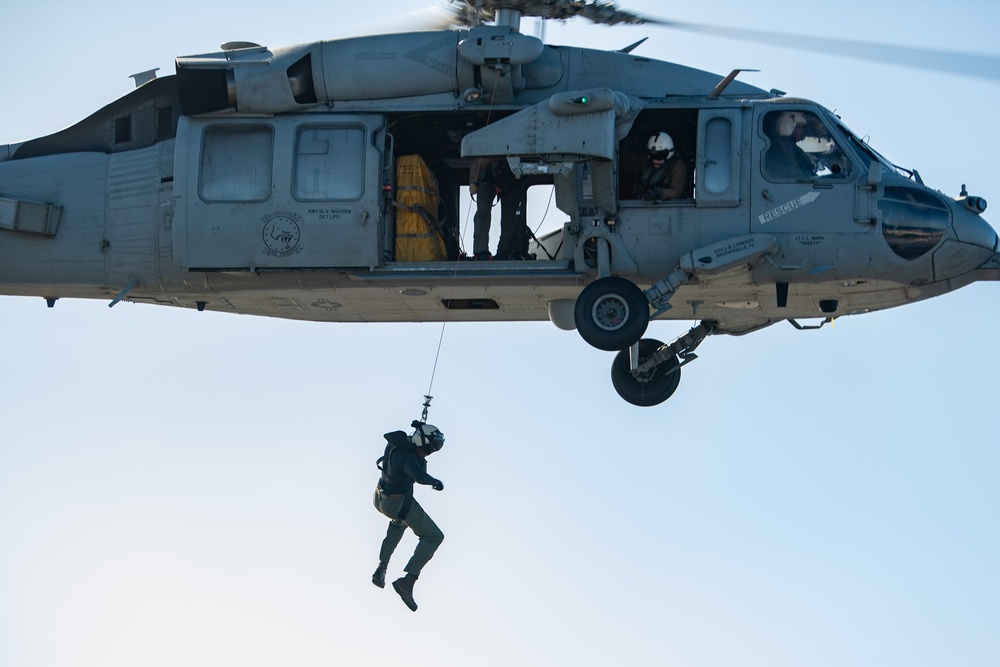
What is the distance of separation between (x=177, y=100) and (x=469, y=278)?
353cm

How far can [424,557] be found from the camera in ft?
65.8

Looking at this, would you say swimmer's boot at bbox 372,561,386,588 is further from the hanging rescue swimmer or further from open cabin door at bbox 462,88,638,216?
open cabin door at bbox 462,88,638,216

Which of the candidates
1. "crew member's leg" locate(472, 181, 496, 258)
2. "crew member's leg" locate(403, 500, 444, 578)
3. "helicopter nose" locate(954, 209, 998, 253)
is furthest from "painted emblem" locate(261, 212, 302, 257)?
"helicopter nose" locate(954, 209, 998, 253)

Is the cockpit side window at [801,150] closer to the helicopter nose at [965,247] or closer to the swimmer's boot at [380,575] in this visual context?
the helicopter nose at [965,247]

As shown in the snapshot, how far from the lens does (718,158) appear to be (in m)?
19.3

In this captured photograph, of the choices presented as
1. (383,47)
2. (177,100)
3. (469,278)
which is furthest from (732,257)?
(177,100)

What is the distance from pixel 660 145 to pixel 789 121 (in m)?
1.18

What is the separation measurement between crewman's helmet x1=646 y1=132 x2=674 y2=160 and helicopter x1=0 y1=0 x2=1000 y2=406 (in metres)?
0.25

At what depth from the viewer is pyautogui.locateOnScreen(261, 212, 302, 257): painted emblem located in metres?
19.7

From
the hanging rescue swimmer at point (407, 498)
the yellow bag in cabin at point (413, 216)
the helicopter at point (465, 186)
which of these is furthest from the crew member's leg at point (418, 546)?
the yellow bag in cabin at point (413, 216)

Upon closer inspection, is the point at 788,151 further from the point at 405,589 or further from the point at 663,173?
the point at 405,589

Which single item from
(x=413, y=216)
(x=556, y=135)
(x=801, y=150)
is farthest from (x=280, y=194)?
(x=801, y=150)

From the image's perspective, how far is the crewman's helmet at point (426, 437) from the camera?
64.5 ft

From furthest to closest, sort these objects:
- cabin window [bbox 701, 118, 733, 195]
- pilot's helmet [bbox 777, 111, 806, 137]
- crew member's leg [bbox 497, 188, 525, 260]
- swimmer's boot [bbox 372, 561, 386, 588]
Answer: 1. swimmer's boot [bbox 372, 561, 386, 588]
2. crew member's leg [bbox 497, 188, 525, 260]
3. pilot's helmet [bbox 777, 111, 806, 137]
4. cabin window [bbox 701, 118, 733, 195]
